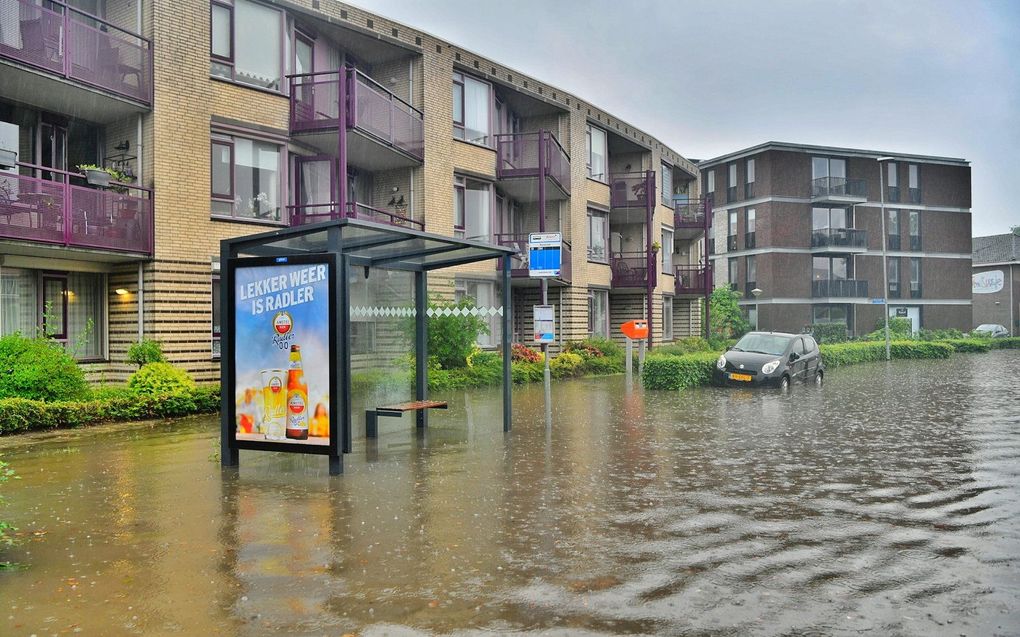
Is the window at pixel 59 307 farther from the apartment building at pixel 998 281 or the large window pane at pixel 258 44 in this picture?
the apartment building at pixel 998 281

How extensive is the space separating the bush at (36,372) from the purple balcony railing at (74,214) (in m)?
1.87

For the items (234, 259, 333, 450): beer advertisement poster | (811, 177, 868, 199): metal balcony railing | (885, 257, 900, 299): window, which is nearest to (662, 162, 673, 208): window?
(811, 177, 868, 199): metal balcony railing

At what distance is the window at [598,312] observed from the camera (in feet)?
108

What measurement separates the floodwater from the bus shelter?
0.54 metres

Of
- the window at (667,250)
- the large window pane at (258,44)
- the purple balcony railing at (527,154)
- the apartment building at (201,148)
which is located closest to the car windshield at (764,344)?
the apartment building at (201,148)

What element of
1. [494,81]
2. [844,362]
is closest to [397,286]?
[494,81]

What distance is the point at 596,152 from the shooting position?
3341cm

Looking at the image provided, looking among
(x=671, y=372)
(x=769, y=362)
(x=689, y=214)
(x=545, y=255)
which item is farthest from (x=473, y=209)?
(x=689, y=214)

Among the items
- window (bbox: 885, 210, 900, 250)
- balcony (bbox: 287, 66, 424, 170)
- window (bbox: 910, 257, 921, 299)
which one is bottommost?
window (bbox: 910, 257, 921, 299)

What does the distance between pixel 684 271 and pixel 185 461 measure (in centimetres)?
3339

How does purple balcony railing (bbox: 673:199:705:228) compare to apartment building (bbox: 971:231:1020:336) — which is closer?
purple balcony railing (bbox: 673:199:705:228)

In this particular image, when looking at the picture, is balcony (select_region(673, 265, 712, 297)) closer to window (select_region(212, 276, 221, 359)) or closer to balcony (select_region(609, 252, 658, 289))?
balcony (select_region(609, 252, 658, 289))

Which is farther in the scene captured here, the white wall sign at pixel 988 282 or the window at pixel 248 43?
the white wall sign at pixel 988 282

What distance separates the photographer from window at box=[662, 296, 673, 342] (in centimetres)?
3991
